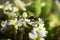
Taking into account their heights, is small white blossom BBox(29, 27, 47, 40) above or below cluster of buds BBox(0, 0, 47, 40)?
below

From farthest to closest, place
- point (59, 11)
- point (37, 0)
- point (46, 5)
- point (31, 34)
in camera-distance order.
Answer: point (59, 11) → point (46, 5) → point (37, 0) → point (31, 34)

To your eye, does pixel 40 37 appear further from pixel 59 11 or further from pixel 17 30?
pixel 59 11

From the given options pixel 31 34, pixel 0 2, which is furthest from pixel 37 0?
pixel 31 34

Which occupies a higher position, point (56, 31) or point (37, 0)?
point (37, 0)

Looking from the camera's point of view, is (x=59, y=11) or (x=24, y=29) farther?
(x=59, y=11)

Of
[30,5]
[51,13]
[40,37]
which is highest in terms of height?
[51,13]

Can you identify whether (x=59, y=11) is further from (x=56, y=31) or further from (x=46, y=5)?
(x=56, y=31)

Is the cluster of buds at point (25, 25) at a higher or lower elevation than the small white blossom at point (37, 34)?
higher

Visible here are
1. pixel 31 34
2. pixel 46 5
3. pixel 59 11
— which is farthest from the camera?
pixel 59 11

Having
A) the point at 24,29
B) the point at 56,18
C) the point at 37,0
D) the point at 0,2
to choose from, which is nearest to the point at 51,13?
the point at 56,18
